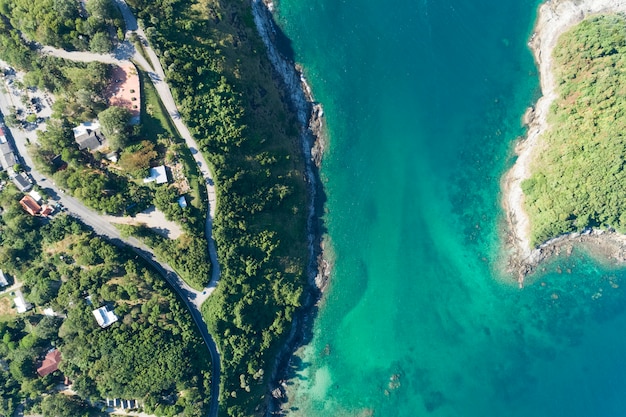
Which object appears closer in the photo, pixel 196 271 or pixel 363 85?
pixel 196 271

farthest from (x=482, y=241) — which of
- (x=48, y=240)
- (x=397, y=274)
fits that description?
(x=48, y=240)

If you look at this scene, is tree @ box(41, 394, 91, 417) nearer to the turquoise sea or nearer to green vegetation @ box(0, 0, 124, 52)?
the turquoise sea

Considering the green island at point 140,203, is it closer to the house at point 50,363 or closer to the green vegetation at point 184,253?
the green vegetation at point 184,253

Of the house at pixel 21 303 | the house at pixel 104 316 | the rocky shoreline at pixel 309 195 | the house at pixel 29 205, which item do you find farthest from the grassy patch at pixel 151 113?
the house at pixel 21 303

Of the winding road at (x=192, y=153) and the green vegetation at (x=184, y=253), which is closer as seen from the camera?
the winding road at (x=192, y=153)

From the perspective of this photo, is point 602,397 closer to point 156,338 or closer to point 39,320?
point 156,338

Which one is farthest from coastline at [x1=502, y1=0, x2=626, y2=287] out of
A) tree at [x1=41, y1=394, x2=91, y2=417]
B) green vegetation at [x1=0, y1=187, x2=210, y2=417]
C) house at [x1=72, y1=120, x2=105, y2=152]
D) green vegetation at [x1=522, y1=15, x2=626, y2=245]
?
tree at [x1=41, y1=394, x2=91, y2=417]

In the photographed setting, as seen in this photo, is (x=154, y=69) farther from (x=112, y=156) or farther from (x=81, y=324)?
(x=81, y=324)
